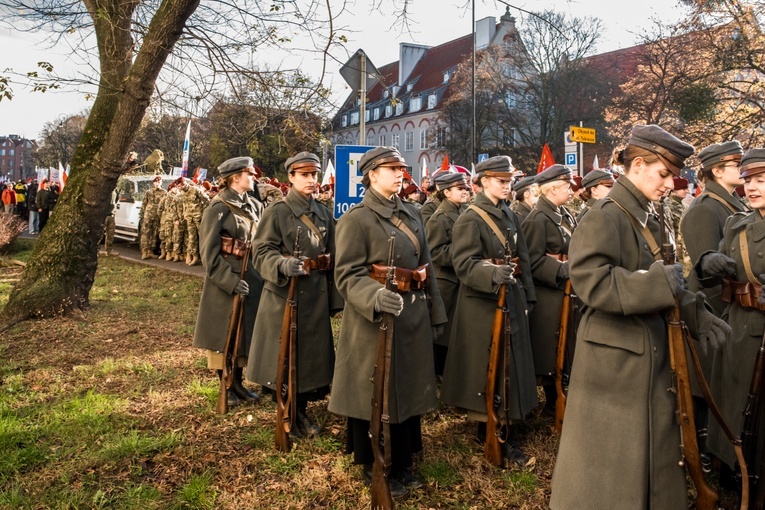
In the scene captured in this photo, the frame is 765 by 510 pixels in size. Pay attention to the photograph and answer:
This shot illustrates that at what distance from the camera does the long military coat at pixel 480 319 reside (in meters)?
4.83

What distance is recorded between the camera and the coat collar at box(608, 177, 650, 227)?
3.25 metres

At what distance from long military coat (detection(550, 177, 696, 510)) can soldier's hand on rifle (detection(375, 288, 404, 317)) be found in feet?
3.44

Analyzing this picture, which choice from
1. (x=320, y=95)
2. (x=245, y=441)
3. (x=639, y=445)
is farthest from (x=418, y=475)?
(x=320, y=95)

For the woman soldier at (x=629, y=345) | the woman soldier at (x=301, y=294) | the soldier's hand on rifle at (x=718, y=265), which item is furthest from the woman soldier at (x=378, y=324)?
the soldier's hand on rifle at (x=718, y=265)

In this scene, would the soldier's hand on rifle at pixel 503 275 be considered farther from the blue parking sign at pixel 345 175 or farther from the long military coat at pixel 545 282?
the blue parking sign at pixel 345 175

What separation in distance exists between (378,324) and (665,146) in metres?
2.01

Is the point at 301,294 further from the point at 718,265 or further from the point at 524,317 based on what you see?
the point at 718,265

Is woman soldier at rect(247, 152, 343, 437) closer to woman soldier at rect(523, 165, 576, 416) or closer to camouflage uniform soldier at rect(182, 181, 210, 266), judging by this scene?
woman soldier at rect(523, 165, 576, 416)

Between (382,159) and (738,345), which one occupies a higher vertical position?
(382,159)

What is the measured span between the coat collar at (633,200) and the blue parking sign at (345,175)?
354 cm

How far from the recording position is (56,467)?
473cm

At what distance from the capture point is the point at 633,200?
3264mm

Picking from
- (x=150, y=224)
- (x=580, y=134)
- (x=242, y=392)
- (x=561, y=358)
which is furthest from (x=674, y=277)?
(x=150, y=224)

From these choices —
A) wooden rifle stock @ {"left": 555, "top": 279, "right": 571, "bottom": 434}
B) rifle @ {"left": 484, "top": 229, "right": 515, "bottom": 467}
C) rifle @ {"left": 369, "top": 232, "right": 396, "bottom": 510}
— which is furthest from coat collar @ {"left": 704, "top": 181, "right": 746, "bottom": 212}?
rifle @ {"left": 369, "top": 232, "right": 396, "bottom": 510}
